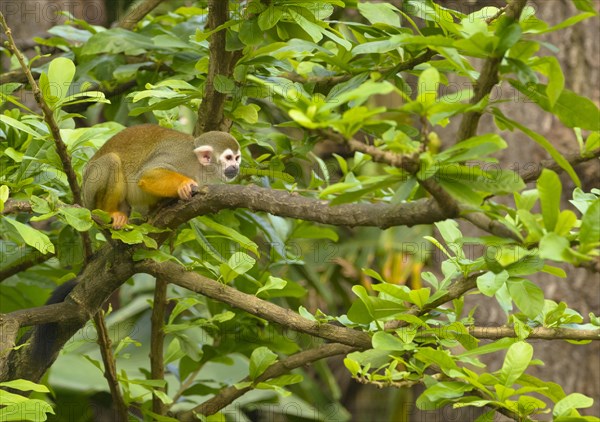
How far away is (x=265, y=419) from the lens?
21.2ft

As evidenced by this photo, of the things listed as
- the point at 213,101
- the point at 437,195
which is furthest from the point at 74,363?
the point at 437,195

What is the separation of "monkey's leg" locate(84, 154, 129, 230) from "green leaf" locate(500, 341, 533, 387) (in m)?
1.45

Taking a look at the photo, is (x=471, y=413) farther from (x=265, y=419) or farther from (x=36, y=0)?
(x=36, y=0)

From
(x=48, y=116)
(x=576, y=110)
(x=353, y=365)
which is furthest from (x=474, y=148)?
(x=48, y=116)

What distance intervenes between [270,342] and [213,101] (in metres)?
1.02

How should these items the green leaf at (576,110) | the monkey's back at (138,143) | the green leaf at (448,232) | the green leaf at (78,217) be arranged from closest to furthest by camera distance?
the green leaf at (576,110)
the green leaf at (78,217)
the green leaf at (448,232)
the monkey's back at (138,143)

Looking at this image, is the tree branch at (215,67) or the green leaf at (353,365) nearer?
the green leaf at (353,365)

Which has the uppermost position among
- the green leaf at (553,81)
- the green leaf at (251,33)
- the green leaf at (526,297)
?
the green leaf at (553,81)

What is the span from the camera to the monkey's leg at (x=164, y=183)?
2506 millimetres

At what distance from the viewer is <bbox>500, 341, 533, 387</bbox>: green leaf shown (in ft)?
5.57

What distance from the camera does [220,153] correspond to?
101 inches

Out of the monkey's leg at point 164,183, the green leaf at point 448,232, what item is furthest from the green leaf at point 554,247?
the monkey's leg at point 164,183

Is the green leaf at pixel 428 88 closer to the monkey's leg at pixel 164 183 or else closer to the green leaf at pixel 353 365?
the green leaf at pixel 353 365

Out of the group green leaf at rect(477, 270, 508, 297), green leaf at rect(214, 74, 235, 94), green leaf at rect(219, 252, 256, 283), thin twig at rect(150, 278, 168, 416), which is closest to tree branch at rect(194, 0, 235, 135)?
green leaf at rect(214, 74, 235, 94)
